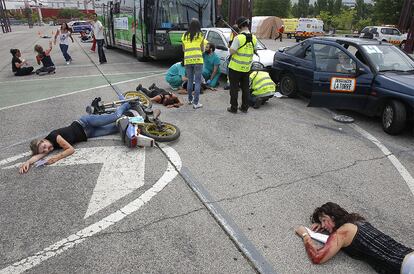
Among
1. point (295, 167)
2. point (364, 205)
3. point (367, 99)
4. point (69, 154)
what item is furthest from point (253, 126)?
point (69, 154)

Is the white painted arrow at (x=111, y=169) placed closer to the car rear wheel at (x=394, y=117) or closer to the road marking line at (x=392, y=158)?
the road marking line at (x=392, y=158)

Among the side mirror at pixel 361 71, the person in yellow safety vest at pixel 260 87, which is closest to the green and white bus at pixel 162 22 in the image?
the person in yellow safety vest at pixel 260 87

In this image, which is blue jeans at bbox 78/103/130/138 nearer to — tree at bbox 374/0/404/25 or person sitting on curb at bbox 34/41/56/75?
person sitting on curb at bbox 34/41/56/75

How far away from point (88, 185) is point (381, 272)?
3292 mm

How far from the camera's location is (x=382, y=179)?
431 cm

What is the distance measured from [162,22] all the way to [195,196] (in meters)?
9.79

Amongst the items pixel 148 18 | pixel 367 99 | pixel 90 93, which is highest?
pixel 148 18

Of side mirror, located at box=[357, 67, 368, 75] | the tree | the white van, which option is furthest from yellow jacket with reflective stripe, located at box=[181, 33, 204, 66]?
the tree

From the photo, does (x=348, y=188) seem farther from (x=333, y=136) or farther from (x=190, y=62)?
(x=190, y=62)

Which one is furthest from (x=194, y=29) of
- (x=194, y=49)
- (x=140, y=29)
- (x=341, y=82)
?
(x=140, y=29)

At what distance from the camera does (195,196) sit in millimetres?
3812

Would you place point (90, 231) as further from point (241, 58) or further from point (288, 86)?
point (288, 86)

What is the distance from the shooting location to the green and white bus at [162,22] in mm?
12076

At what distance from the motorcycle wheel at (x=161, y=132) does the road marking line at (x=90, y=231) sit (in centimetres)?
100
